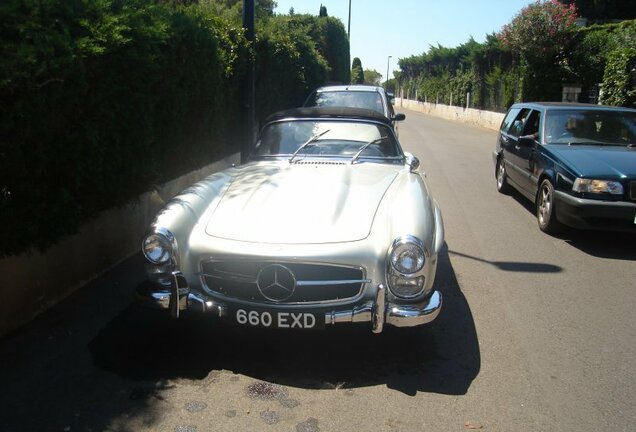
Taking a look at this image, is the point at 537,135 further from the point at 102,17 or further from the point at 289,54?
the point at 289,54

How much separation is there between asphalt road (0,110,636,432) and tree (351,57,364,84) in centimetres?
6188

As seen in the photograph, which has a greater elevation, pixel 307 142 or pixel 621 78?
pixel 621 78

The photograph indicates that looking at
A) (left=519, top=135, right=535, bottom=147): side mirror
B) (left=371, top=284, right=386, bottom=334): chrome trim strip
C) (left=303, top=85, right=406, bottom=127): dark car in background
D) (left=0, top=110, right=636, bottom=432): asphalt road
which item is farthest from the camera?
(left=303, top=85, right=406, bottom=127): dark car in background

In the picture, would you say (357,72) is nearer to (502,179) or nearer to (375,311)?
(502,179)

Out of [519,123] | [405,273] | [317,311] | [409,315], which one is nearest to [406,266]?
[405,273]

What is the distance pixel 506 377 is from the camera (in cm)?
351

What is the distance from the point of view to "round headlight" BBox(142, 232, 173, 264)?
3.67 m

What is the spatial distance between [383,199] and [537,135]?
15.6 ft

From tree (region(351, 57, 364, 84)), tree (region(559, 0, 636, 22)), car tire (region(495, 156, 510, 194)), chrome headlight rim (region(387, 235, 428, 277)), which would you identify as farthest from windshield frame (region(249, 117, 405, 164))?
tree (region(351, 57, 364, 84))

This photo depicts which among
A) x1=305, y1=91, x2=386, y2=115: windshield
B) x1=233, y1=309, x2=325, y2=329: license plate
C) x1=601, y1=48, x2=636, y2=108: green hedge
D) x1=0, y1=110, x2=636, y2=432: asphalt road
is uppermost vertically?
x1=601, y1=48, x2=636, y2=108: green hedge

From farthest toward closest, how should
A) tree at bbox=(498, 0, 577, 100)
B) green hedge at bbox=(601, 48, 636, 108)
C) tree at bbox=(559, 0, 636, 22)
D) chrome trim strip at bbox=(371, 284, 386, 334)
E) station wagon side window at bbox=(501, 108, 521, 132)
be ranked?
tree at bbox=(559, 0, 636, 22)
tree at bbox=(498, 0, 577, 100)
green hedge at bbox=(601, 48, 636, 108)
station wagon side window at bbox=(501, 108, 521, 132)
chrome trim strip at bbox=(371, 284, 386, 334)

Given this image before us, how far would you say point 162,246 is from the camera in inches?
145

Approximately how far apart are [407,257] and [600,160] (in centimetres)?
410

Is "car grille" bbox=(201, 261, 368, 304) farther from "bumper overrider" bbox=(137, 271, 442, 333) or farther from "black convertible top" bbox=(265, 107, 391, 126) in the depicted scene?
"black convertible top" bbox=(265, 107, 391, 126)
